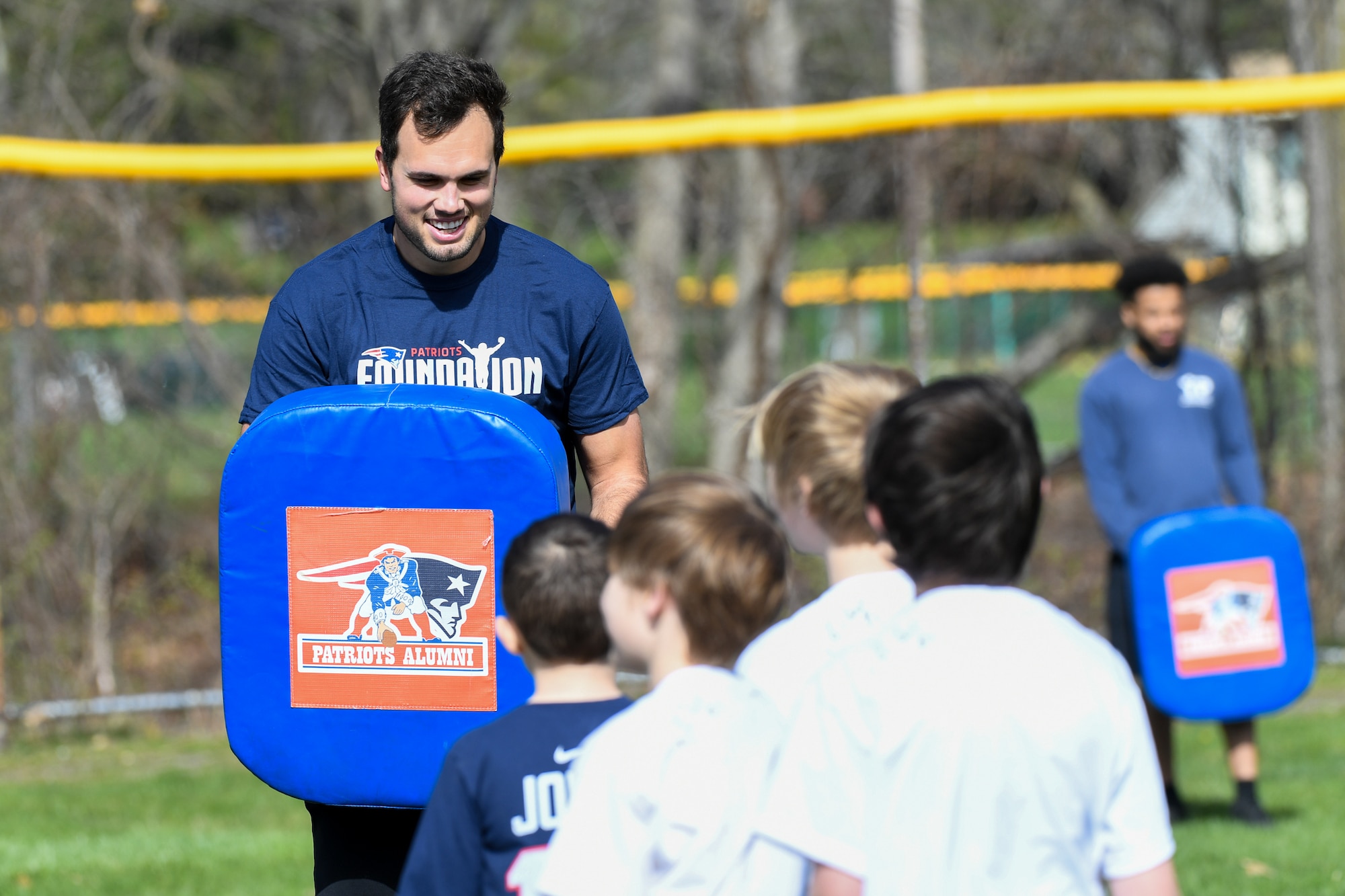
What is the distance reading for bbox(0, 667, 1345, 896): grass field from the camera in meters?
4.26

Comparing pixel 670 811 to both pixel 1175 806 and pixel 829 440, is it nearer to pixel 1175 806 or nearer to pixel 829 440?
pixel 829 440

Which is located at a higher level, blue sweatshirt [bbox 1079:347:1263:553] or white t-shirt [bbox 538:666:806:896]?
blue sweatshirt [bbox 1079:347:1263:553]

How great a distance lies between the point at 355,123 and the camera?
10.4 meters

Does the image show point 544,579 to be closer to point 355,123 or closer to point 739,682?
point 739,682

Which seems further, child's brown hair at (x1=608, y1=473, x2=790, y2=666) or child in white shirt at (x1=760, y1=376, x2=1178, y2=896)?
child's brown hair at (x1=608, y1=473, x2=790, y2=666)

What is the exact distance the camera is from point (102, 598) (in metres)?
6.06

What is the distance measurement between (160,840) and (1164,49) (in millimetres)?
7102

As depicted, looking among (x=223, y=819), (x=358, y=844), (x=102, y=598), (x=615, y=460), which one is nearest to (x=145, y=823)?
(x=223, y=819)

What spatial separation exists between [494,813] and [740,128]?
4327 millimetres

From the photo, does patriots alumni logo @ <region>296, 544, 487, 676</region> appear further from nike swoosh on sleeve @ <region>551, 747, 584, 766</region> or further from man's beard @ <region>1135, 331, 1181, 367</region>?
man's beard @ <region>1135, 331, 1181, 367</region>

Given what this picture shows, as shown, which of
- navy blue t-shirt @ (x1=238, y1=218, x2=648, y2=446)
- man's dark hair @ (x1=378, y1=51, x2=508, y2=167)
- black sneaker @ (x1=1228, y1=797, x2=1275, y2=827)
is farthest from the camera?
black sneaker @ (x1=1228, y1=797, x2=1275, y2=827)

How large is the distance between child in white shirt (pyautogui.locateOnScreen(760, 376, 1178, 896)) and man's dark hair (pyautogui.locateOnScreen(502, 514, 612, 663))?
0.33m

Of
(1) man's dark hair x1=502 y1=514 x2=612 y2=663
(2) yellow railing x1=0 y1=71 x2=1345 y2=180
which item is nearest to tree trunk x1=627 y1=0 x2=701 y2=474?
(2) yellow railing x1=0 y1=71 x2=1345 y2=180

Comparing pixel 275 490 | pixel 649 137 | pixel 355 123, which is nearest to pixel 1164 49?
pixel 649 137
